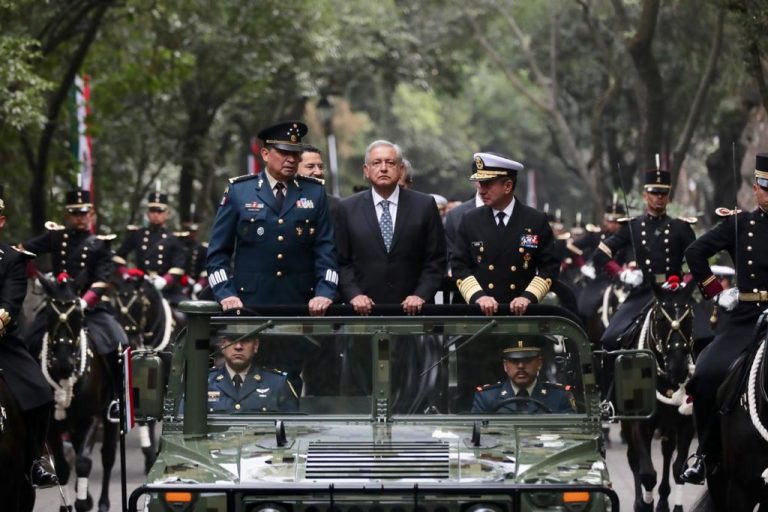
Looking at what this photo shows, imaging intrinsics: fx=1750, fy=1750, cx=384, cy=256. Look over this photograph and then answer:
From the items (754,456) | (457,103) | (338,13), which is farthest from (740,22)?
(457,103)

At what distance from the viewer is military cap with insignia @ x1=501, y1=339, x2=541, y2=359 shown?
903 cm

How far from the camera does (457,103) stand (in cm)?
8238

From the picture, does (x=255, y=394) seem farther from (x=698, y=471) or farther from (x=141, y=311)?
(x=141, y=311)

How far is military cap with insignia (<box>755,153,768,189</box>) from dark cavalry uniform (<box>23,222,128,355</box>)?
6983 mm

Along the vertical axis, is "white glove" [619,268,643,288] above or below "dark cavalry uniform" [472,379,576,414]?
above

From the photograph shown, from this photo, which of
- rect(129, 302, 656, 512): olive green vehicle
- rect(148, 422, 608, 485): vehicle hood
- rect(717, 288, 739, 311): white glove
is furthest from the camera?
rect(717, 288, 739, 311): white glove

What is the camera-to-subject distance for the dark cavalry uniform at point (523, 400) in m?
9.00

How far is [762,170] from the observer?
1145 cm

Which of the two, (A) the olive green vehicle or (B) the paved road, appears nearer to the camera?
(A) the olive green vehicle

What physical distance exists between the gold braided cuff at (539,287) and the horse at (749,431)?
1331 millimetres

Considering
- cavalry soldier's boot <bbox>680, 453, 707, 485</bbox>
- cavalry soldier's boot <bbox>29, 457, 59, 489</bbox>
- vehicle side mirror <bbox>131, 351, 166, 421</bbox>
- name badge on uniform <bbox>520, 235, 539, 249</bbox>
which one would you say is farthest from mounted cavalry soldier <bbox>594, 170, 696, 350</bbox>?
vehicle side mirror <bbox>131, 351, 166, 421</bbox>

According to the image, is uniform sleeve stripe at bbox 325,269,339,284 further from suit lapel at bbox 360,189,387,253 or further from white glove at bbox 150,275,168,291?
white glove at bbox 150,275,168,291

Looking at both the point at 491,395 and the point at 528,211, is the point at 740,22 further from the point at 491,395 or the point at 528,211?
the point at 491,395

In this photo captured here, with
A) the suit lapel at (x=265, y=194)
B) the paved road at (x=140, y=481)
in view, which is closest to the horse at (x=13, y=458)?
the suit lapel at (x=265, y=194)
